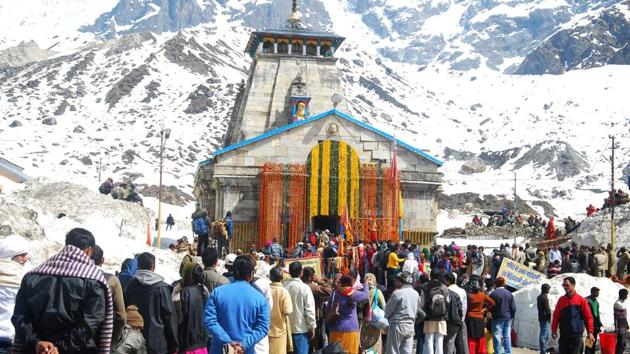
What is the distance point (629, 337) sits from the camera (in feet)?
47.2

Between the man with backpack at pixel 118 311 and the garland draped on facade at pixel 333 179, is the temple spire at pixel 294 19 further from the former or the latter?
the man with backpack at pixel 118 311

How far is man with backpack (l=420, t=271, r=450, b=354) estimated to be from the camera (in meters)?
13.0

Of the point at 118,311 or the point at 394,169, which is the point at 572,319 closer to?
the point at 118,311

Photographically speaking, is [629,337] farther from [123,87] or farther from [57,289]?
[123,87]

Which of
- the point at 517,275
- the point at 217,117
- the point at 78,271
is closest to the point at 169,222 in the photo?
the point at 517,275

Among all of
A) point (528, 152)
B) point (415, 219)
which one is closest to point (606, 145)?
point (528, 152)

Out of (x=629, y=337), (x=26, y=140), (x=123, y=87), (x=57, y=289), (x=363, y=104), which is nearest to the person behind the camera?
(x=57, y=289)

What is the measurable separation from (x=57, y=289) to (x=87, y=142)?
348 ft

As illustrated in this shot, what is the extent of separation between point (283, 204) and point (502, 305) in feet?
63.4

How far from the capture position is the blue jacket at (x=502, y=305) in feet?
47.6

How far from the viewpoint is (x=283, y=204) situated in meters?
33.3

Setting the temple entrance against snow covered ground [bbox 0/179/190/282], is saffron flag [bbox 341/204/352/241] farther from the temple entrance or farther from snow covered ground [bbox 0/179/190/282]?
snow covered ground [bbox 0/179/190/282]

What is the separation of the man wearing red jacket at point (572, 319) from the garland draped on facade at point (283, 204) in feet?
65.1

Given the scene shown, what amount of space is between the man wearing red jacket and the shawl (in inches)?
338
